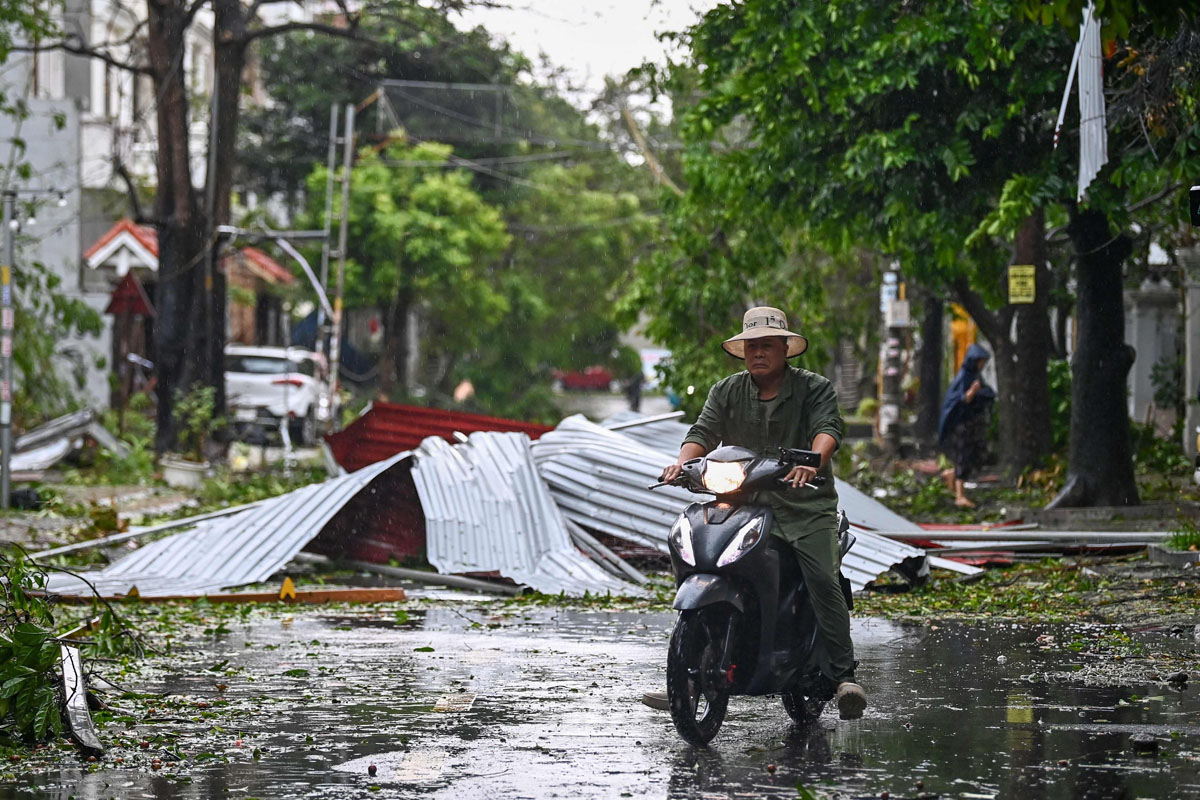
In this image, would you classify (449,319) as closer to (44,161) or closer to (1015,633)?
(44,161)

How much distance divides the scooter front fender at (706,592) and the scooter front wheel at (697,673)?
0.05 meters

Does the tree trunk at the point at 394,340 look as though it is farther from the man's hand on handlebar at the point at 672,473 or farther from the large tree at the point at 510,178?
the man's hand on handlebar at the point at 672,473

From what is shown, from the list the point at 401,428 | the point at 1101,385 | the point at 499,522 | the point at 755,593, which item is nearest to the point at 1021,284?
the point at 1101,385

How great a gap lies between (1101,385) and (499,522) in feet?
21.3

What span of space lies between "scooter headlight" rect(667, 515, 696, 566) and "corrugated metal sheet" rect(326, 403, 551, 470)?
10719mm

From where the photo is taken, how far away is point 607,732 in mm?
7031

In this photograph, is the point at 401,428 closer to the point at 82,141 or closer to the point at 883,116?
the point at 883,116

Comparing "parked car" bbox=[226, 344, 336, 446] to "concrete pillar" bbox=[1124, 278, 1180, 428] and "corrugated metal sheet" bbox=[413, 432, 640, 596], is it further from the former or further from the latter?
"corrugated metal sheet" bbox=[413, 432, 640, 596]

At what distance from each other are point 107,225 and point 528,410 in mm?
15106

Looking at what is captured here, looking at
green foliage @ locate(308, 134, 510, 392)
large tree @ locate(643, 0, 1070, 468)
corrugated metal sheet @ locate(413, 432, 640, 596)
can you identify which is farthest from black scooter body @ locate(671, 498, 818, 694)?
green foliage @ locate(308, 134, 510, 392)

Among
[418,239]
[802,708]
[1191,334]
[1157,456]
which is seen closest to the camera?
[802,708]

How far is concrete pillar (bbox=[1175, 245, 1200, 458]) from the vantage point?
23.3 m

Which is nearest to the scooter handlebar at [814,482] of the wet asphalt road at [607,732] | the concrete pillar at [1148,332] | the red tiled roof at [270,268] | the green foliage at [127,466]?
the wet asphalt road at [607,732]

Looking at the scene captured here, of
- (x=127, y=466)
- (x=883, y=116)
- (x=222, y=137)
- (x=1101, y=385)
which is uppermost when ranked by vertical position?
(x=222, y=137)
